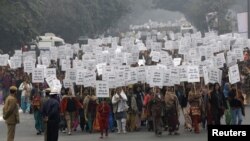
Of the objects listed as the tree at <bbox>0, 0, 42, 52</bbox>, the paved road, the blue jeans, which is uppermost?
the tree at <bbox>0, 0, 42, 52</bbox>

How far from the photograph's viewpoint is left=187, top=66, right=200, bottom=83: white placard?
2000 cm

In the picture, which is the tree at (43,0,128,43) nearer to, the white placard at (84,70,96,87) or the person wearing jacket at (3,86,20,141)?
the white placard at (84,70,96,87)

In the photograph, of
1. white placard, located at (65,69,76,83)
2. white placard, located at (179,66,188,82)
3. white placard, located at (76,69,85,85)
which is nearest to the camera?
white placard, located at (179,66,188,82)

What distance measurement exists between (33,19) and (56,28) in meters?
18.0

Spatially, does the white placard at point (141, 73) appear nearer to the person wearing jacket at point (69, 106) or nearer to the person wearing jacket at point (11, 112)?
the person wearing jacket at point (69, 106)

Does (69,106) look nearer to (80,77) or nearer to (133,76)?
(80,77)

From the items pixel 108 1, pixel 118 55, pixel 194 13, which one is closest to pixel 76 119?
pixel 118 55

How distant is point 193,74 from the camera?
2009 centimetres

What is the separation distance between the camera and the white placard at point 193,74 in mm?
20000

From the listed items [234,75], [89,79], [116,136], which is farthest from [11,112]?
[234,75]

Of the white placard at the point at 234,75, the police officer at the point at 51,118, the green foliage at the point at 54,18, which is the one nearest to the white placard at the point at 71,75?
the white placard at the point at 234,75

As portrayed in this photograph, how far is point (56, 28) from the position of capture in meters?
68.9

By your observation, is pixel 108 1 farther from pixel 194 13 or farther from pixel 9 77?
pixel 9 77

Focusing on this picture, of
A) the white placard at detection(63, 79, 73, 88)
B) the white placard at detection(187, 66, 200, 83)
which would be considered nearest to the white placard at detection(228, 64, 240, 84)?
the white placard at detection(187, 66, 200, 83)
